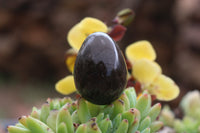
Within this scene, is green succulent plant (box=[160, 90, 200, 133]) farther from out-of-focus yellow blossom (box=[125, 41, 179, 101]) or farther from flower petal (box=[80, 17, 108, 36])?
flower petal (box=[80, 17, 108, 36])

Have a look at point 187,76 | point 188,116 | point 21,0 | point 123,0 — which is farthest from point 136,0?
point 188,116

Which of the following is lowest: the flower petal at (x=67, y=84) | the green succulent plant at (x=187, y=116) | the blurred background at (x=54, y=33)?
the green succulent plant at (x=187, y=116)

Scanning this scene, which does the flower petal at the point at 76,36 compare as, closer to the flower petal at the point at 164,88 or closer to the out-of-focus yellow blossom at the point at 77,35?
the out-of-focus yellow blossom at the point at 77,35

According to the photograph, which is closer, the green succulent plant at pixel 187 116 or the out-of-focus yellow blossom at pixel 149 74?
the out-of-focus yellow blossom at pixel 149 74

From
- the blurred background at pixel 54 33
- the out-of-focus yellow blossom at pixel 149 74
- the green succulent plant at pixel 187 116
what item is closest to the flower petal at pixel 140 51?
the out-of-focus yellow blossom at pixel 149 74

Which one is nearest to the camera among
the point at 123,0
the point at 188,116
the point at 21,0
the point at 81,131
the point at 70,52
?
the point at 81,131

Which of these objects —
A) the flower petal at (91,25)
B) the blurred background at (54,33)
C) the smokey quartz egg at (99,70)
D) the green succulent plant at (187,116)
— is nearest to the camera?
the smokey quartz egg at (99,70)

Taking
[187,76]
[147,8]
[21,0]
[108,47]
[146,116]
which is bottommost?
[187,76]

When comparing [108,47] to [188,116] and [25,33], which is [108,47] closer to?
[188,116]

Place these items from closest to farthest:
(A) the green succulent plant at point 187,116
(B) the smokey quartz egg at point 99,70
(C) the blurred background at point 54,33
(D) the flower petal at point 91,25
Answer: (B) the smokey quartz egg at point 99,70
(D) the flower petal at point 91,25
(A) the green succulent plant at point 187,116
(C) the blurred background at point 54,33
